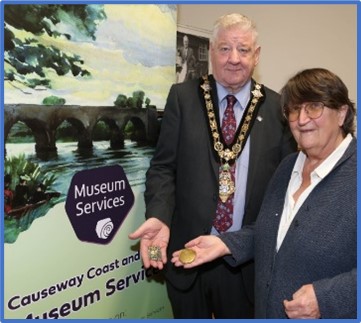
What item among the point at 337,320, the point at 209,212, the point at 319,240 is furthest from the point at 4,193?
the point at 337,320

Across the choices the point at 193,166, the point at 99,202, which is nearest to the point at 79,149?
the point at 99,202

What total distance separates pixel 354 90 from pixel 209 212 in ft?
6.58

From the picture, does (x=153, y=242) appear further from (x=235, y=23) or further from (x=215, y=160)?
(x=235, y=23)

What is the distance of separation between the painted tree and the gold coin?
30.2 inches

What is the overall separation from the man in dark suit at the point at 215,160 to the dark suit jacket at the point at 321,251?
303 mm

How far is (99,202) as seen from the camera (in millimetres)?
1569

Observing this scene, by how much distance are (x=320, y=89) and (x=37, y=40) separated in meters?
0.91

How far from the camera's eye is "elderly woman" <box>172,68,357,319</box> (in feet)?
3.87

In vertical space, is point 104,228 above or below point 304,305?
above

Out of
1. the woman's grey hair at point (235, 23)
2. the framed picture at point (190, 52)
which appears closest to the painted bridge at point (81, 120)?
the woman's grey hair at point (235, 23)

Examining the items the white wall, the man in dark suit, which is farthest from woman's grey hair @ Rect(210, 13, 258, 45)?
the white wall

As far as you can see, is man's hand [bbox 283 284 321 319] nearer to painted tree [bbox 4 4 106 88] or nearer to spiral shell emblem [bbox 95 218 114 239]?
spiral shell emblem [bbox 95 218 114 239]

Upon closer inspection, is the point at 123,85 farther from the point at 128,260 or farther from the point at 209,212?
the point at 128,260

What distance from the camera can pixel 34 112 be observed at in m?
1.28
